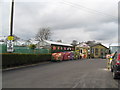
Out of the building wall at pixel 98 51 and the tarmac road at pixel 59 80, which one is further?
the building wall at pixel 98 51

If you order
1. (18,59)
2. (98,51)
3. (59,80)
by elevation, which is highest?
(98,51)

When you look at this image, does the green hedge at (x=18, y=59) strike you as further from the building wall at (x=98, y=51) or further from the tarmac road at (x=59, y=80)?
the building wall at (x=98, y=51)

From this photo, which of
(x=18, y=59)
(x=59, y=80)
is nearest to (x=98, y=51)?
(x=18, y=59)

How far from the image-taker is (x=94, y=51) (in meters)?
58.5

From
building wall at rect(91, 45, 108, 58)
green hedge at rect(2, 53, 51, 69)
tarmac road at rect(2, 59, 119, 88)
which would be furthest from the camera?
building wall at rect(91, 45, 108, 58)

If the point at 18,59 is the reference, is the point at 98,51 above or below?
above

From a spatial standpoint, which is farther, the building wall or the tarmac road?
the building wall

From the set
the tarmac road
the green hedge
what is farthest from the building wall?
the tarmac road

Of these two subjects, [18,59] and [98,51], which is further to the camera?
[98,51]

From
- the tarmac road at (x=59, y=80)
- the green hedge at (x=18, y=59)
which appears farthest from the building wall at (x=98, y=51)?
the tarmac road at (x=59, y=80)

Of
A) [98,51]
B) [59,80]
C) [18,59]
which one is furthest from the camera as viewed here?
[98,51]

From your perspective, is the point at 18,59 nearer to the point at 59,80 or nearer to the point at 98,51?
the point at 59,80

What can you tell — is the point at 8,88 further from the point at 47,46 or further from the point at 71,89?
the point at 47,46

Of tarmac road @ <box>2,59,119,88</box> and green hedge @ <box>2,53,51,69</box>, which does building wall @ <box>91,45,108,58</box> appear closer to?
green hedge @ <box>2,53,51,69</box>
